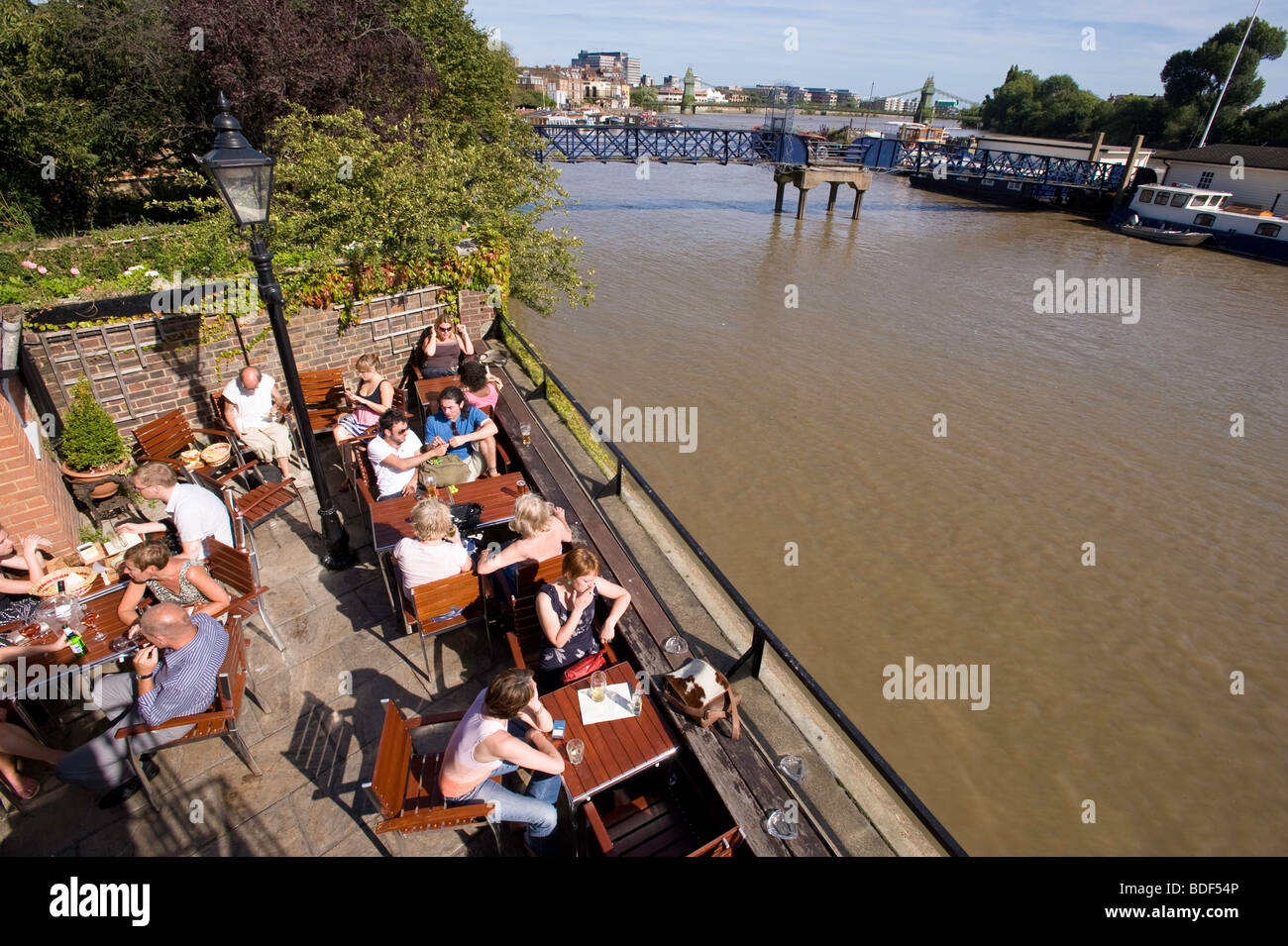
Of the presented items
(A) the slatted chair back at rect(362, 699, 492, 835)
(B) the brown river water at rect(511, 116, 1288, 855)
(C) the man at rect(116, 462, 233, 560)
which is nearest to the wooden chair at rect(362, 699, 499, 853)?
(A) the slatted chair back at rect(362, 699, 492, 835)

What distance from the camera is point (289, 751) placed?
3.91 meters

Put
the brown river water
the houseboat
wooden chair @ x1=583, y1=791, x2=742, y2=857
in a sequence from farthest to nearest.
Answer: the houseboat, the brown river water, wooden chair @ x1=583, y1=791, x2=742, y2=857

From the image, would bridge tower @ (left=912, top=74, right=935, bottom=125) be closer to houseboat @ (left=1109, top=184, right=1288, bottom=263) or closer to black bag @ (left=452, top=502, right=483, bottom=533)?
houseboat @ (left=1109, top=184, right=1288, bottom=263)

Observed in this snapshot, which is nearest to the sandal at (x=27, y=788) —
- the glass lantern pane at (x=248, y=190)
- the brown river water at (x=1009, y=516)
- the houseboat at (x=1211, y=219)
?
the glass lantern pane at (x=248, y=190)

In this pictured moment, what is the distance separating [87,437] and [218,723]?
4.05 m

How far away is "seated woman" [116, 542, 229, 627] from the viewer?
3.82m

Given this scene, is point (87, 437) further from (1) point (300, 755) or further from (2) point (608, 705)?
(2) point (608, 705)

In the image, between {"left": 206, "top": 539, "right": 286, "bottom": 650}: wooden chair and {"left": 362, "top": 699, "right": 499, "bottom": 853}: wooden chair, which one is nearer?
{"left": 362, "top": 699, "right": 499, "bottom": 853}: wooden chair

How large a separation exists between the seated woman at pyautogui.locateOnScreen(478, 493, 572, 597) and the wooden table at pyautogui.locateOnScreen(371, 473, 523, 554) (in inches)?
16.4

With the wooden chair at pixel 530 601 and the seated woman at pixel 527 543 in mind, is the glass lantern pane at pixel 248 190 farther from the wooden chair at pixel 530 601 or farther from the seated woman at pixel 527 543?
the wooden chair at pixel 530 601

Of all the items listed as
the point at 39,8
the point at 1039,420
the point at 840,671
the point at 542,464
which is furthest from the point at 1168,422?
the point at 39,8

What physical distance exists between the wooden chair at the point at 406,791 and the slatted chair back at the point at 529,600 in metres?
1.00

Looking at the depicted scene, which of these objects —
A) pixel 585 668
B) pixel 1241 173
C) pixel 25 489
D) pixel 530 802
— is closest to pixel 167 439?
pixel 25 489

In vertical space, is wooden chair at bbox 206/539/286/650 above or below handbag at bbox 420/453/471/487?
below
